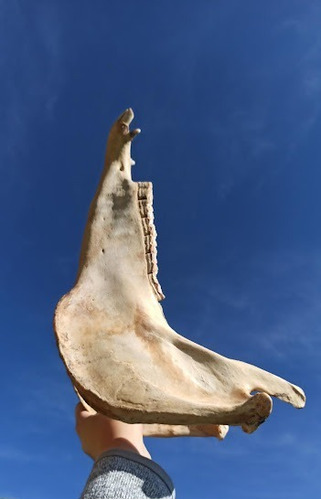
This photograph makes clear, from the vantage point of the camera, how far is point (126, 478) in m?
3.26

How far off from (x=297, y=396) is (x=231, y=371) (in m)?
0.59

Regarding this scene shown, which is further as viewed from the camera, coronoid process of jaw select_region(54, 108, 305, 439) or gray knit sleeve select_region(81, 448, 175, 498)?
coronoid process of jaw select_region(54, 108, 305, 439)

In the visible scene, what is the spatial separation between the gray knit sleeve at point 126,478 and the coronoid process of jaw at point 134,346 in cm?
33

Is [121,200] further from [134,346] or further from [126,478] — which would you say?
[126,478]

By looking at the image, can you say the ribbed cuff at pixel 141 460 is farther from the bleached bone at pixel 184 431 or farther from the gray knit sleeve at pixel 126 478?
the bleached bone at pixel 184 431

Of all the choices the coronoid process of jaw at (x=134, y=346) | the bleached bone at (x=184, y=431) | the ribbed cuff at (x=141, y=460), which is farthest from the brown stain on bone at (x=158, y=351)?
the bleached bone at (x=184, y=431)

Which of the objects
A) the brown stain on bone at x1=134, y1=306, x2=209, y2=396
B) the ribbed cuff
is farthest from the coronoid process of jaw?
the ribbed cuff

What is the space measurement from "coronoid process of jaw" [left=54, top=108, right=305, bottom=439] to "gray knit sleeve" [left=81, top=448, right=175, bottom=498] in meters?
0.33

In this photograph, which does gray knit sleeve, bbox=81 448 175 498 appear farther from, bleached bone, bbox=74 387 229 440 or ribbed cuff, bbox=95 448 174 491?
bleached bone, bbox=74 387 229 440

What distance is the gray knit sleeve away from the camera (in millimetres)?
3188

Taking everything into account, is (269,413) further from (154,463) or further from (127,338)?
(127,338)

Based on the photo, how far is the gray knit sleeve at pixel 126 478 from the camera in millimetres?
3188

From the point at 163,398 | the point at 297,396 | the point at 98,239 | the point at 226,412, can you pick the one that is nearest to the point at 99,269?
the point at 98,239

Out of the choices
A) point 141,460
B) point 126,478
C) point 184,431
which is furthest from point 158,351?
point 184,431
